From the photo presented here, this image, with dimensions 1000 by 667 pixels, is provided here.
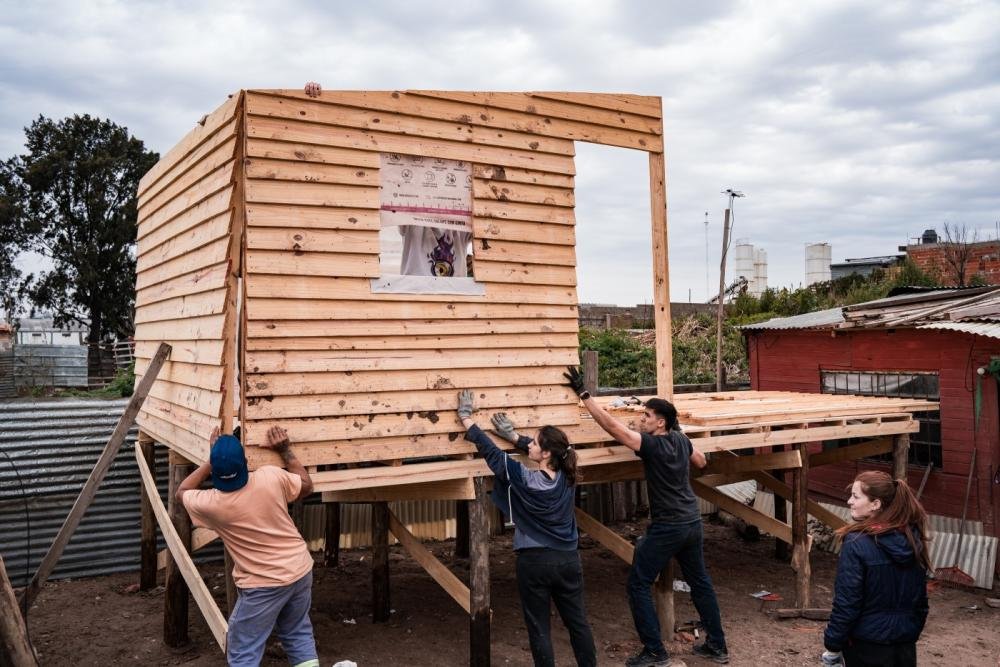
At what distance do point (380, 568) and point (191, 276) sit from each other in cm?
381

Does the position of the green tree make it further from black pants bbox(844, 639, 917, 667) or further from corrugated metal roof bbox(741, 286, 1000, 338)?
black pants bbox(844, 639, 917, 667)

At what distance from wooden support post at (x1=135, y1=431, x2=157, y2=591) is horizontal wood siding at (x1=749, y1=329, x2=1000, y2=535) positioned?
10236 millimetres

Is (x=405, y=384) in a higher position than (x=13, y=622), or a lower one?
higher

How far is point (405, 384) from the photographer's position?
22.4 feet

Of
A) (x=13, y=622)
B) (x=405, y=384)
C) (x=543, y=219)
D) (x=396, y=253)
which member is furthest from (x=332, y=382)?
(x=13, y=622)

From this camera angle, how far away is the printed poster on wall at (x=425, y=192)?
22.5 ft

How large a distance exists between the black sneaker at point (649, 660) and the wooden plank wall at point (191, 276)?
4209mm

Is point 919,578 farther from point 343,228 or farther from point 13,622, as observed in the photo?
point 13,622

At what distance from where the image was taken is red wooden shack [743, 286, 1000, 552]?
1051cm

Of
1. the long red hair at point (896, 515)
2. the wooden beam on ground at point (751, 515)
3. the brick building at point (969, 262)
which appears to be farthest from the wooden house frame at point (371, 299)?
the brick building at point (969, 262)

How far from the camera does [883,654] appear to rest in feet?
14.5

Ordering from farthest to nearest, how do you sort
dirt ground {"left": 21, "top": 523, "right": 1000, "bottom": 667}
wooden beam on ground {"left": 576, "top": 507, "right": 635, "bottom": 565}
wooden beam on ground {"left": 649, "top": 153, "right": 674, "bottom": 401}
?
wooden beam on ground {"left": 576, "top": 507, "right": 635, "bottom": 565} < wooden beam on ground {"left": 649, "top": 153, "right": 674, "bottom": 401} < dirt ground {"left": 21, "top": 523, "right": 1000, "bottom": 667}

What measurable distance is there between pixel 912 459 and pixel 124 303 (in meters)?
39.4

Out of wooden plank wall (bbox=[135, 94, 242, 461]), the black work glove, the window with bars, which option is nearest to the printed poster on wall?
wooden plank wall (bbox=[135, 94, 242, 461])
